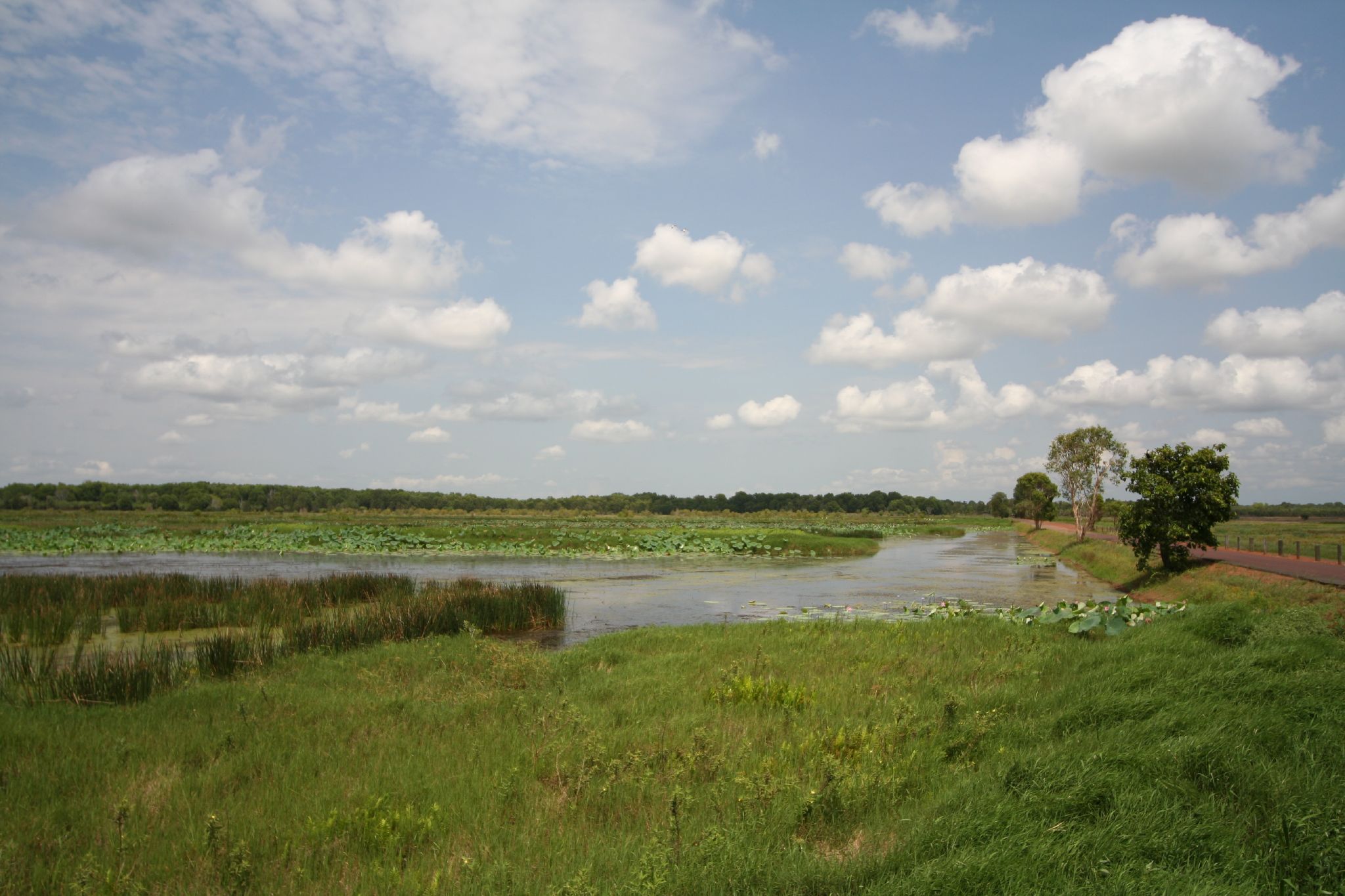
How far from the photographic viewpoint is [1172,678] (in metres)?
8.67

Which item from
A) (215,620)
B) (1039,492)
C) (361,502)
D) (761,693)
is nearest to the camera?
(761,693)

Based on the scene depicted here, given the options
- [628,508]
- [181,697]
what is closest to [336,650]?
[181,697]

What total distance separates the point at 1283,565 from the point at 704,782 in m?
24.1

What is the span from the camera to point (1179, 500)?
22.9 metres

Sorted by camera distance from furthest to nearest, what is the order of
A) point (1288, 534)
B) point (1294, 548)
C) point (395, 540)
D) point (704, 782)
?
1. point (1288, 534)
2. point (395, 540)
3. point (1294, 548)
4. point (704, 782)

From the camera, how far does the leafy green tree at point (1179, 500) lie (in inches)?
891

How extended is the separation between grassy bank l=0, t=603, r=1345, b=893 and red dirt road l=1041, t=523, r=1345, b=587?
34.9 feet

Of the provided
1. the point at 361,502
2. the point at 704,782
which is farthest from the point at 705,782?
the point at 361,502

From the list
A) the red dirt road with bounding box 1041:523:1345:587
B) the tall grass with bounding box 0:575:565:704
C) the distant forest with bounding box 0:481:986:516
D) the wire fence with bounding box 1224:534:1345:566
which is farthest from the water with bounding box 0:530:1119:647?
the distant forest with bounding box 0:481:986:516

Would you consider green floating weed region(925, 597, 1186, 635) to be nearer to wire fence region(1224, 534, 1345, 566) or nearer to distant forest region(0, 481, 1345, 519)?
wire fence region(1224, 534, 1345, 566)

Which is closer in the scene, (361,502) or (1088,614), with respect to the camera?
(1088,614)

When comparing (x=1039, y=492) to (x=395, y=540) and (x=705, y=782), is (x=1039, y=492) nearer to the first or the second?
(x=395, y=540)

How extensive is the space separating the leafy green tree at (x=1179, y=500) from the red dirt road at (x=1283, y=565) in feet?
4.53

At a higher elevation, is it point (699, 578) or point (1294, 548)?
point (1294, 548)
